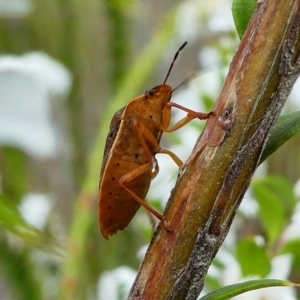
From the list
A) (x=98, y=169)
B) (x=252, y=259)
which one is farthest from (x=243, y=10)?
(x=98, y=169)

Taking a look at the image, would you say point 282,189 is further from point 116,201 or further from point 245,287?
point 245,287

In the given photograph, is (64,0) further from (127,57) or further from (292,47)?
(292,47)

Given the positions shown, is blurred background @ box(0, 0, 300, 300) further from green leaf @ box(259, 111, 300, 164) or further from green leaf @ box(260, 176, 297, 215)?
green leaf @ box(259, 111, 300, 164)

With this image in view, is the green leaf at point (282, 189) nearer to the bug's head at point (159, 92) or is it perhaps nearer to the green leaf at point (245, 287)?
the bug's head at point (159, 92)

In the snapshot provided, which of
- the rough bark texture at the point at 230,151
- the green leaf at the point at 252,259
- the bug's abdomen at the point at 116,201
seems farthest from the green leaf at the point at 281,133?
the bug's abdomen at the point at 116,201

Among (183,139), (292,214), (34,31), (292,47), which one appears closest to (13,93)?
(183,139)

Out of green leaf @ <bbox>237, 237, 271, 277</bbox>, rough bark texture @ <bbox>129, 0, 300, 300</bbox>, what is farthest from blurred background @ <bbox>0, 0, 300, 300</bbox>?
rough bark texture @ <bbox>129, 0, 300, 300</bbox>
